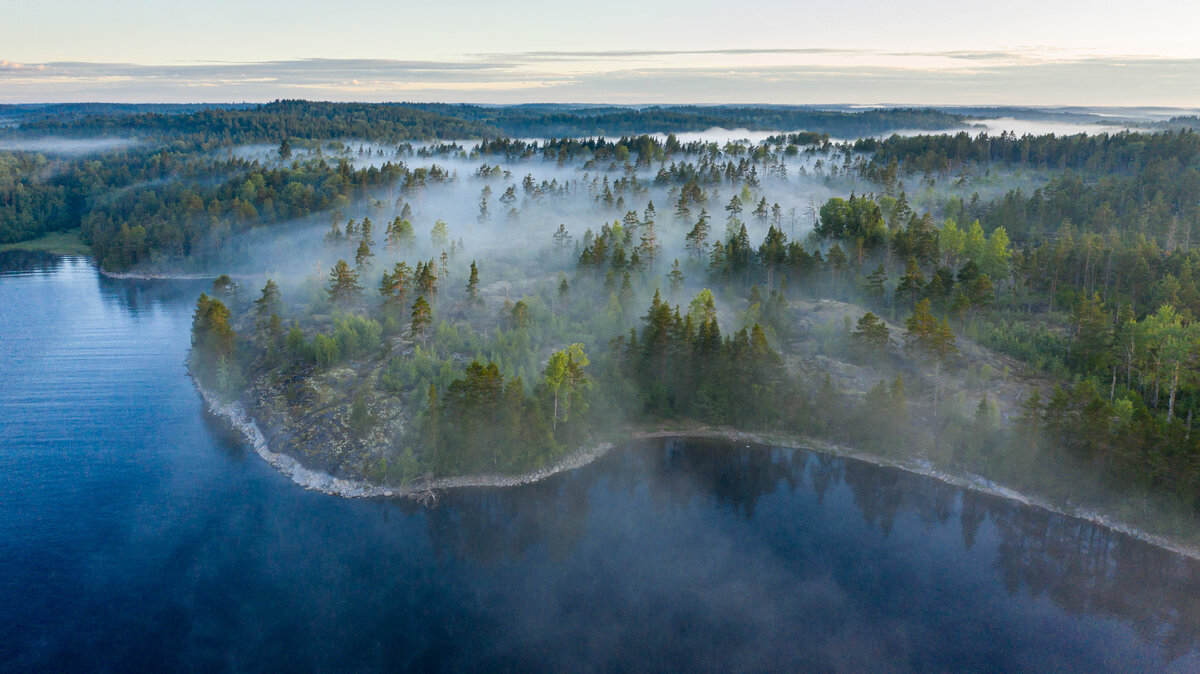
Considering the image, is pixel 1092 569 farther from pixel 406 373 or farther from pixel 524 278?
pixel 524 278

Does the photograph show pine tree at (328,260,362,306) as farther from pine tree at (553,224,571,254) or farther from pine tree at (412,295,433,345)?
pine tree at (553,224,571,254)

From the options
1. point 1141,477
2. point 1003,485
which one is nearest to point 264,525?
point 1003,485

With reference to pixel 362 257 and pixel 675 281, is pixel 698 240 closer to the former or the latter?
pixel 675 281

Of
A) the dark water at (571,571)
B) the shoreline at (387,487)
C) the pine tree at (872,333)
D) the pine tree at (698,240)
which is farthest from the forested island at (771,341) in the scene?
the dark water at (571,571)

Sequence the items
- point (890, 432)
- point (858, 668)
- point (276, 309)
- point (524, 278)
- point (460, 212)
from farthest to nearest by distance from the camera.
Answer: point (460, 212), point (524, 278), point (276, 309), point (890, 432), point (858, 668)

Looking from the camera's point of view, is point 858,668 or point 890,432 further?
point 890,432

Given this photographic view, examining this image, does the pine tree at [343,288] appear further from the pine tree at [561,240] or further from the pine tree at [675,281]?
the pine tree at [675,281]

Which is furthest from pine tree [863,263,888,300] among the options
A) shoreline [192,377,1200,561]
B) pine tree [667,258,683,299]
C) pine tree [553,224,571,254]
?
pine tree [553,224,571,254]
